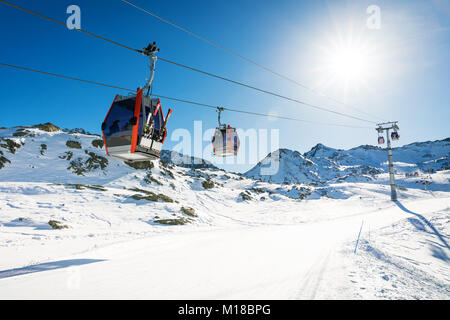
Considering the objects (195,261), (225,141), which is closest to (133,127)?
(195,261)

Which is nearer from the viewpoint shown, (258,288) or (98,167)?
(258,288)

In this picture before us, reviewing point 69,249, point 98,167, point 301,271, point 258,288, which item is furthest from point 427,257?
point 98,167

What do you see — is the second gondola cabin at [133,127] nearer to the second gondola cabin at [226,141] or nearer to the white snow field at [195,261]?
the white snow field at [195,261]

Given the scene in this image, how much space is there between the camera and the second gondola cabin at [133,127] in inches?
306

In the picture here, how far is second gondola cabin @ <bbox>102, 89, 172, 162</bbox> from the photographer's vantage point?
7773mm

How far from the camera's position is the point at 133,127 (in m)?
7.64

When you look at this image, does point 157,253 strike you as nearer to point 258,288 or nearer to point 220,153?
point 258,288

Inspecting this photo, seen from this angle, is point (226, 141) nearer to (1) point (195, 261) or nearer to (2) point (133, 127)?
(2) point (133, 127)

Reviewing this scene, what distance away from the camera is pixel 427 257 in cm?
739

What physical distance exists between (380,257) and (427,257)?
2316 mm

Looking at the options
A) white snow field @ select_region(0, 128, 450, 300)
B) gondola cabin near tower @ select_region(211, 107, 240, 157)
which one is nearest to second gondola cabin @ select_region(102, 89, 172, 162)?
white snow field @ select_region(0, 128, 450, 300)

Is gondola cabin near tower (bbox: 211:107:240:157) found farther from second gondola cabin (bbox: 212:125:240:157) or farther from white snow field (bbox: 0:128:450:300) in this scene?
white snow field (bbox: 0:128:450:300)

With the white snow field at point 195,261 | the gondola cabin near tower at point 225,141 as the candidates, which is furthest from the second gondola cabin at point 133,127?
the gondola cabin near tower at point 225,141

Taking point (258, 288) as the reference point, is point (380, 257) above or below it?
below
